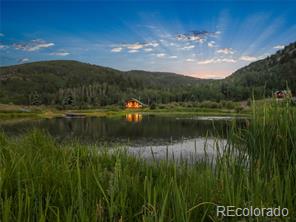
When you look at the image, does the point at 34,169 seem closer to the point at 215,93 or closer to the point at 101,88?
the point at 215,93

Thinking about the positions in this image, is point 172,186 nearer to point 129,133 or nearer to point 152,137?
point 152,137

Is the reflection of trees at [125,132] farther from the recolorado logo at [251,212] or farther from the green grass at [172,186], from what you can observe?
the recolorado logo at [251,212]

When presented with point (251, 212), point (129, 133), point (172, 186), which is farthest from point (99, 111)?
point (251, 212)

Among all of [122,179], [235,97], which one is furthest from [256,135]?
[235,97]

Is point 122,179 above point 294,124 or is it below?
below

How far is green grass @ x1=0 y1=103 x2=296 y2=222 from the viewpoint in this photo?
2730 millimetres

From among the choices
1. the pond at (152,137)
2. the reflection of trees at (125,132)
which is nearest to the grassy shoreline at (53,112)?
the reflection of trees at (125,132)

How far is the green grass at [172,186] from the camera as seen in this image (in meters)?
2.73

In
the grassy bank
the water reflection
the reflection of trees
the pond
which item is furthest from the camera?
the grassy bank

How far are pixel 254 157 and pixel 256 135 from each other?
1.13 feet

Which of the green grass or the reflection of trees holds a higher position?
the green grass

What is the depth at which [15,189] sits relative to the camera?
394 cm

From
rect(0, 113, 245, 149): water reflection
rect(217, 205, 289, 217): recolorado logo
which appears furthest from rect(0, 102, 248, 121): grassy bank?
rect(217, 205, 289, 217): recolorado logo

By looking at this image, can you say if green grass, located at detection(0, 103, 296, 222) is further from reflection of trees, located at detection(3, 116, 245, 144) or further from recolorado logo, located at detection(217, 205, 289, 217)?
reflection of trees, located at detection(3, 116, 245, 144)
